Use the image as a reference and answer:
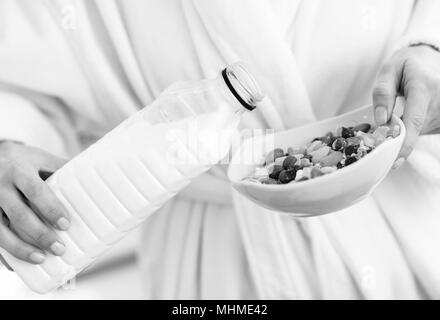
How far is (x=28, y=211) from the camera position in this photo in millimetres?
699

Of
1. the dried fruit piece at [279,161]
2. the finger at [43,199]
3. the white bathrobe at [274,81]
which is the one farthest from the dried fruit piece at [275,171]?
the finger at [43,199]

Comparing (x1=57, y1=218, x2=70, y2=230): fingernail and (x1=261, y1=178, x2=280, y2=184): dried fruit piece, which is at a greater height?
(x1=57, y1=218, x2=70, y2=230): fingernail

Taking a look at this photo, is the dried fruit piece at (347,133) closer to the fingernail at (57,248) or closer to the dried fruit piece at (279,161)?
the dried fruit piece at (279,161)

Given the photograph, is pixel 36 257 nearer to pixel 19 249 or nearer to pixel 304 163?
pixel 19 249

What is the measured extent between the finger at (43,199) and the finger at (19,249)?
0.04 m

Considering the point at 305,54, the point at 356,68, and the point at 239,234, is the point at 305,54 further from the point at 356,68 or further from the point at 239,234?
the point at 239,234

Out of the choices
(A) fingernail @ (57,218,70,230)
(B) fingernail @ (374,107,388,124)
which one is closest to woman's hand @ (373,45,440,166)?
(B) fingernail @ (374,107,388,124)

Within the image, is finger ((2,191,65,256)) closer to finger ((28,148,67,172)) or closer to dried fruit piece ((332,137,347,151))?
finger ((28,148,67,172))

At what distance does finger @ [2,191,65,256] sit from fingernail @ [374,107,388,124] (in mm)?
379

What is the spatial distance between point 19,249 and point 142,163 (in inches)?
7.0

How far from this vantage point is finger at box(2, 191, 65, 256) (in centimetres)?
68

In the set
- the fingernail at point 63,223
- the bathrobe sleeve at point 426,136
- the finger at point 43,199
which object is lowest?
the bathrobe sleeve at point 426,136

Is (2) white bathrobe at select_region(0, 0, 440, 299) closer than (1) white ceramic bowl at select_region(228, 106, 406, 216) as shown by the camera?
No

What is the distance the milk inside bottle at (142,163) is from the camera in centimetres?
65
